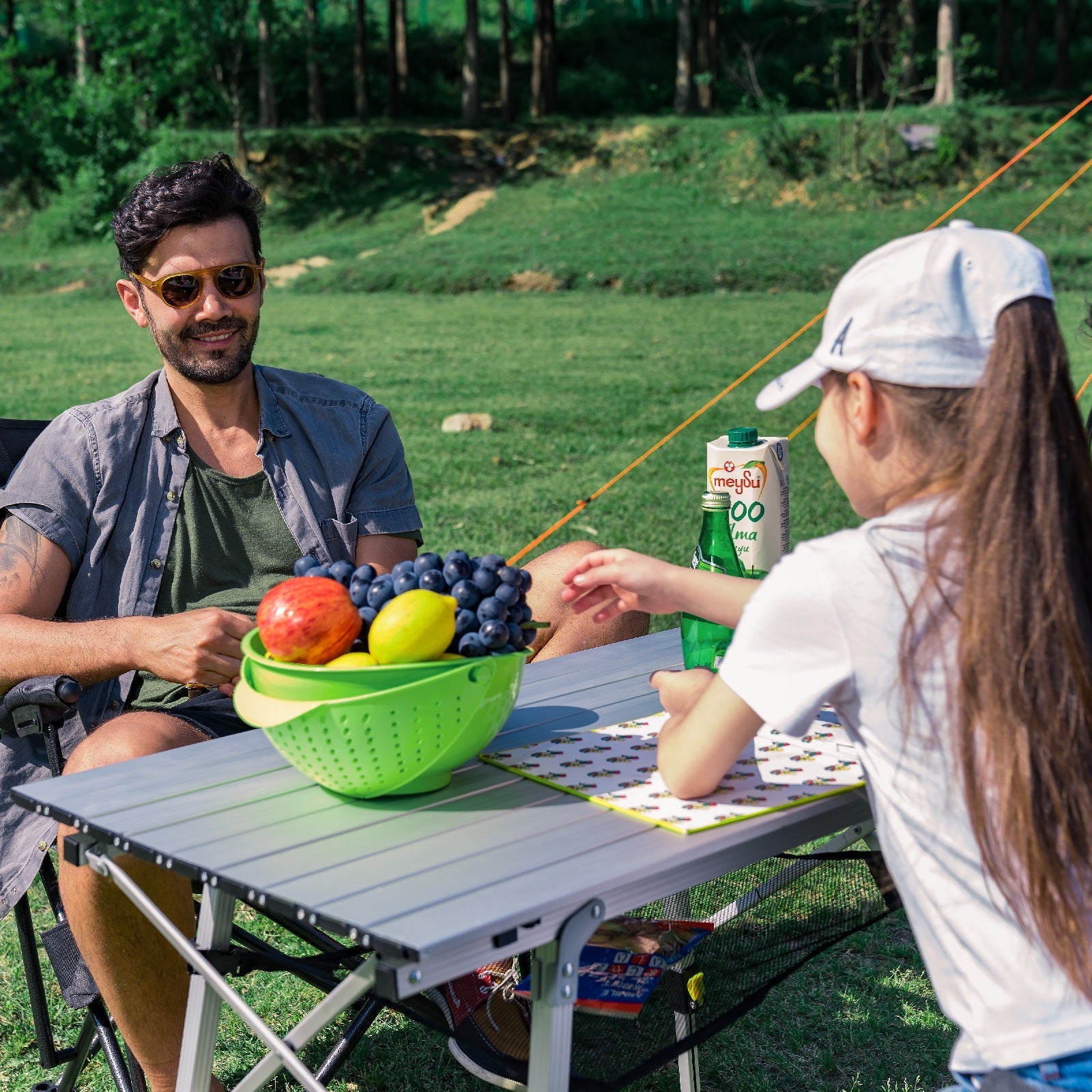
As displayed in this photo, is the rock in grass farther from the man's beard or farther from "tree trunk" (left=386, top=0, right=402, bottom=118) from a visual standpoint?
"tree trunk" (left=386, top=0, right=402, bottom=118)

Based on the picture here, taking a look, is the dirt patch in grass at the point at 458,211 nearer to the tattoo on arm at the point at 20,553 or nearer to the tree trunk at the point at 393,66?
the tree trunk at the point at 393,66

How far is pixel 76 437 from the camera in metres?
2.48

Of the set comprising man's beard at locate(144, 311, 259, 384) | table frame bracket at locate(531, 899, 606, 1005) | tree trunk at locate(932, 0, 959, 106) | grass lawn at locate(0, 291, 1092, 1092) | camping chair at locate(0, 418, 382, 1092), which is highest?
tree trunk at locate(932, 0, 959, 106)

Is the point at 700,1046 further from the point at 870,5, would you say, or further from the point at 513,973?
the point at 870,5

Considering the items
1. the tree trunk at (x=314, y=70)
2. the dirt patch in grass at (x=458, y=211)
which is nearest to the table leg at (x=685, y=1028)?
the dirt patch in grass at (x=458, y=211)

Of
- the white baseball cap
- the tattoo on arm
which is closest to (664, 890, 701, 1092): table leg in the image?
the white baseball cap

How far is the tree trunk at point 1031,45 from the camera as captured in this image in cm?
2906

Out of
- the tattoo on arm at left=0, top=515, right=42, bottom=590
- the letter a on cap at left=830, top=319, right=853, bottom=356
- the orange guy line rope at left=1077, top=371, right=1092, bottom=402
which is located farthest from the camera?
the orange guy line rope at left=1077, top=371, right=1092, bottom=402

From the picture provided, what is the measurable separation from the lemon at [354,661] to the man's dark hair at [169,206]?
1315 mm

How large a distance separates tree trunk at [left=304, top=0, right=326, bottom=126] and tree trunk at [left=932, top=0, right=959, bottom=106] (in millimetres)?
13401

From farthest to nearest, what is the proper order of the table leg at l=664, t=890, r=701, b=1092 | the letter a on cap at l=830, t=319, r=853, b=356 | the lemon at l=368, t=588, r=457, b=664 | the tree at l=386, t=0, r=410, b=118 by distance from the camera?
the tree at l=386, t=0, r=410, b=118
the table leg at l=664, t=890, r=701, b=1092
the lemon at l=368, t=588, r=457, b=664
the letter a on cap at l=830, t=319, r=853, b=356

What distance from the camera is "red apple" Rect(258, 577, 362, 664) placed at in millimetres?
1496

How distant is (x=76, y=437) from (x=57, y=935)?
3.04 feet

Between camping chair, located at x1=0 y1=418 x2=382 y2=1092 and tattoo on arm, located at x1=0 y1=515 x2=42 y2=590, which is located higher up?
tattoo on arm, located at x1=0 y1=515 x2=42 y2=590
